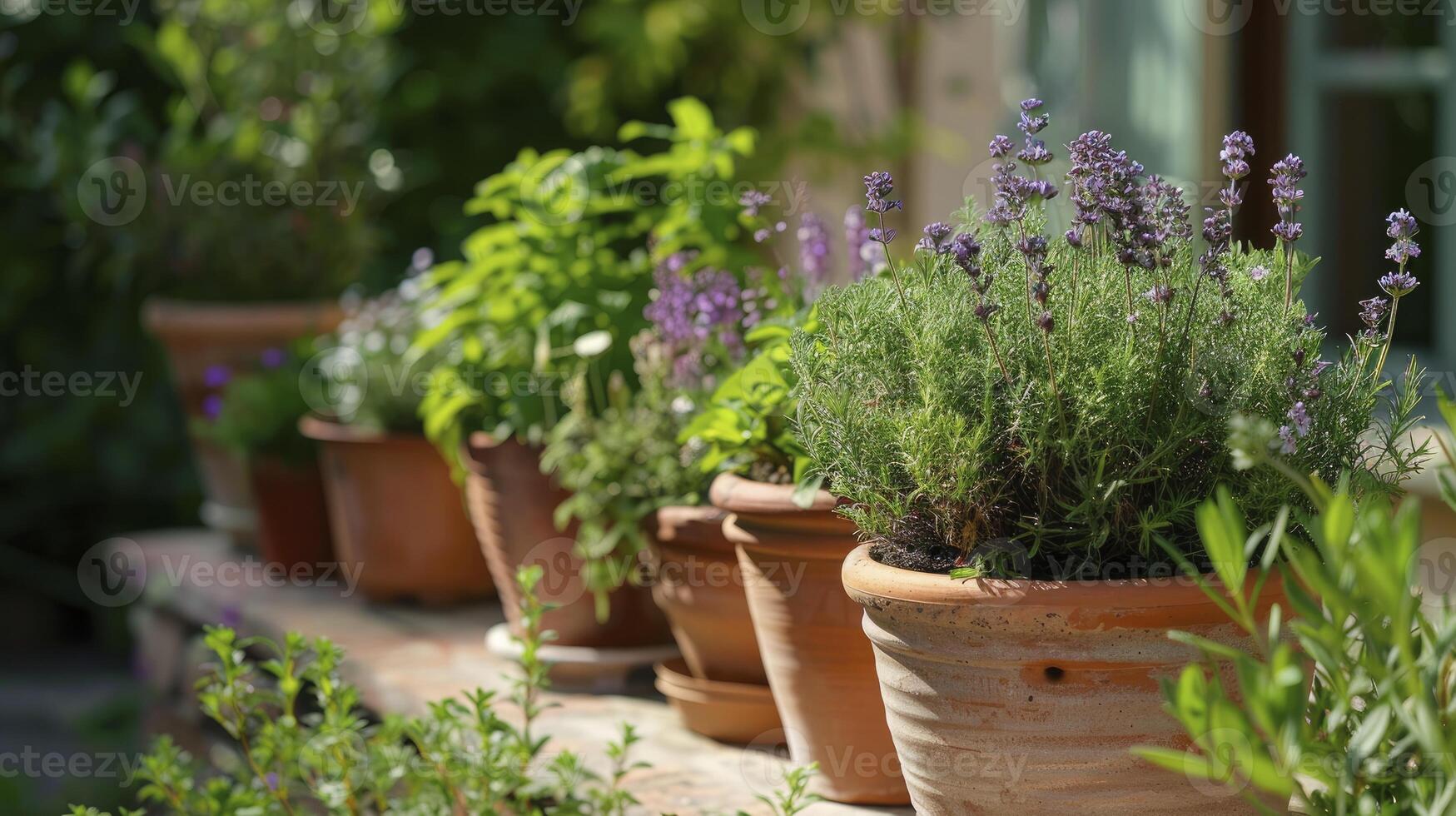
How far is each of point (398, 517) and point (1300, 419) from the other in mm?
2245

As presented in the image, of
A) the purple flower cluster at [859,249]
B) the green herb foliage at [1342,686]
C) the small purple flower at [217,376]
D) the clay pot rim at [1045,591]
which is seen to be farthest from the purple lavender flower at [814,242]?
the small purple flower at [217,376]

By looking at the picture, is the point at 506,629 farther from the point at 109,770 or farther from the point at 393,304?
the point at 109,770

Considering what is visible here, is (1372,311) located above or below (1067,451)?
above

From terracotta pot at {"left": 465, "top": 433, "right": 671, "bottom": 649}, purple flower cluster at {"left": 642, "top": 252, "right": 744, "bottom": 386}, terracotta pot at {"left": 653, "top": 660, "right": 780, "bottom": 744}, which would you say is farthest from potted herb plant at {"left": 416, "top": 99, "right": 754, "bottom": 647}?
terracotta pot at {"left": 653, "top": 660, "right": 780, "bottom": 744}

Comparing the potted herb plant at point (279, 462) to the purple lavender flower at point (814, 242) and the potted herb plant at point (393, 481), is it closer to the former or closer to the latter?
the potted herb plant at point (393, 481)

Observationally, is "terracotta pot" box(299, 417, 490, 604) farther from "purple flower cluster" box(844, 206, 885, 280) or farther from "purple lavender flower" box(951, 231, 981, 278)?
"purple lavender flower" box(951, 231, 981, 278)

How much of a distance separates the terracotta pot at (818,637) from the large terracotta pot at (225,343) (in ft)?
7.77

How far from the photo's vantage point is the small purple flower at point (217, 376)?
13.1 ft

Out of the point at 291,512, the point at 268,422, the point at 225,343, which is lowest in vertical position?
the point at 291,512

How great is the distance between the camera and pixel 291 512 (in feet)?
12.1

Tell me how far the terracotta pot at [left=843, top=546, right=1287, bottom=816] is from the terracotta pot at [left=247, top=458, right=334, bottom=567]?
8.13 ft

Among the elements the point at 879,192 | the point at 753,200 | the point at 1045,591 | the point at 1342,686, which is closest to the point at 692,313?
the point at 753,200

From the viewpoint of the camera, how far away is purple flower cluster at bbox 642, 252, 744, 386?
2.36 meters

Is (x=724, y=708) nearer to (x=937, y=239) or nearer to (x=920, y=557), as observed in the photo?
(x=920, y=557)
